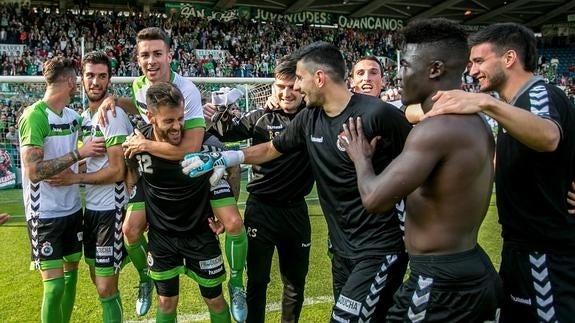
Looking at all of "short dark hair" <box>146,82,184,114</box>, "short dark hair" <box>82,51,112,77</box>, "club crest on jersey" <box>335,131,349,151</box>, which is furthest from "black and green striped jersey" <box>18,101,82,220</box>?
"club crest on jersey" <box>335,131,349,151</box>

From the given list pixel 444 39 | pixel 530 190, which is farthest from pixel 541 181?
A: pixel 444 39

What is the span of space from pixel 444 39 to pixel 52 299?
3.50 metres

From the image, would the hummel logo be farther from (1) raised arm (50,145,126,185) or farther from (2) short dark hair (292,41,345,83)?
(1) raised arm (50,145,126,185)

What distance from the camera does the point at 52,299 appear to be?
434cm

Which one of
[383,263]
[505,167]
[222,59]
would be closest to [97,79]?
[383,263]

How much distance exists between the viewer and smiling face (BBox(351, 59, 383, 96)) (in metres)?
5.19

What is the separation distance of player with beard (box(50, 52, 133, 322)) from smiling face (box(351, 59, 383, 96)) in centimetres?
216

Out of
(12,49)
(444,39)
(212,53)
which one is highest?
(212,53)

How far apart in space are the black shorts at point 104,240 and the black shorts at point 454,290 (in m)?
2.77

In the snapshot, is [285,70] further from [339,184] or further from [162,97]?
[339,184]

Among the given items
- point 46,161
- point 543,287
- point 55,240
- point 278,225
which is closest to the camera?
point 543,287

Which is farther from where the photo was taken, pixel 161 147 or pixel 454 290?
pixel 161 147

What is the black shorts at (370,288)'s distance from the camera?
10.5 feet

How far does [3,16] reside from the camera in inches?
1048
